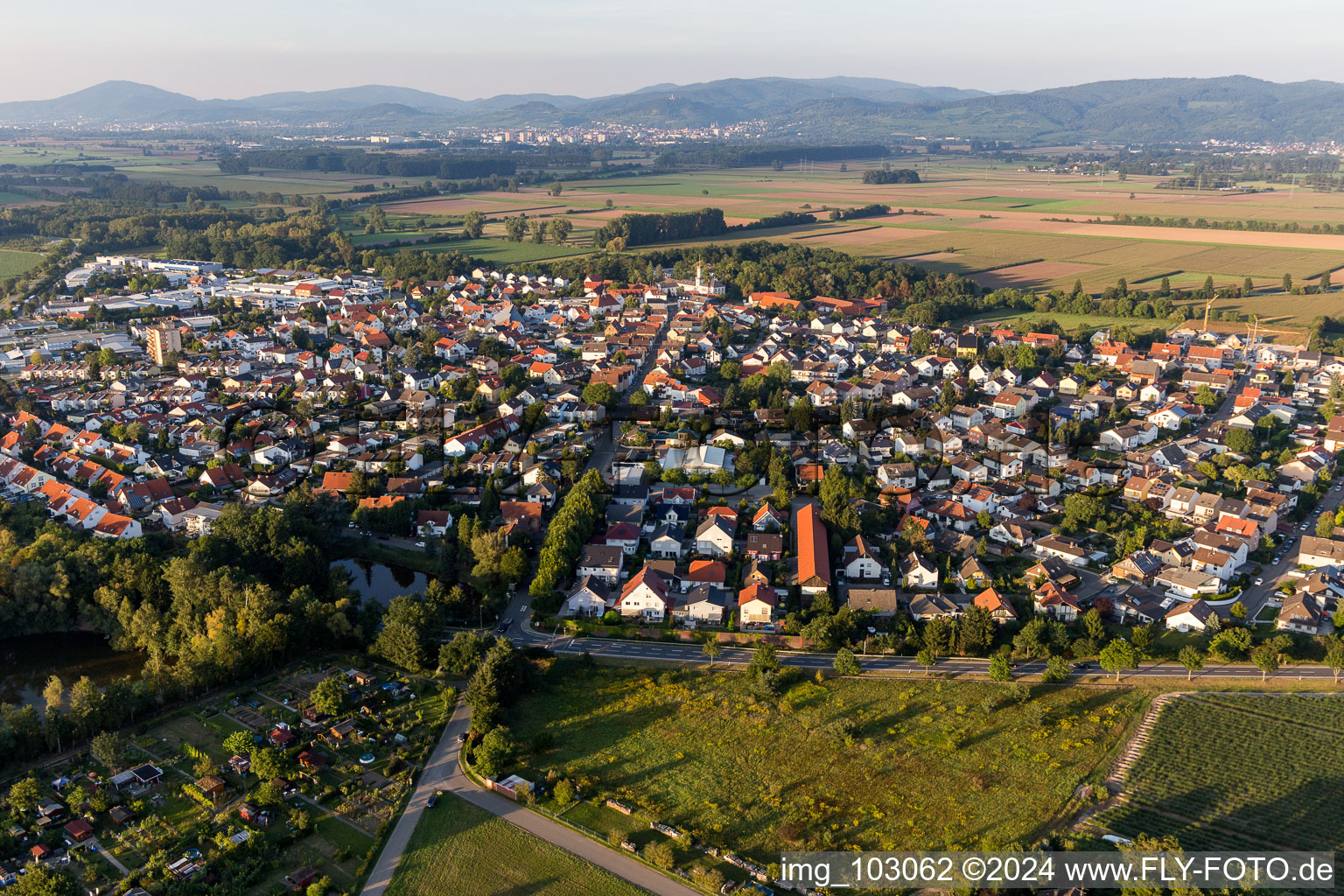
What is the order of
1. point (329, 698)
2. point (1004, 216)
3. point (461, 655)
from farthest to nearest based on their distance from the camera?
point (1004, 216), point (461, 655), point (329, 698)


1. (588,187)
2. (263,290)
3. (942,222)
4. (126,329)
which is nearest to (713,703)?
(126,329)

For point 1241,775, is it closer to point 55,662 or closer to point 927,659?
point 927,659

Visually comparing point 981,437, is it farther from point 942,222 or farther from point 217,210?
point 217,210

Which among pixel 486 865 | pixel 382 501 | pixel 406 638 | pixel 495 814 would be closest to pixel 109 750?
pixel 406 638

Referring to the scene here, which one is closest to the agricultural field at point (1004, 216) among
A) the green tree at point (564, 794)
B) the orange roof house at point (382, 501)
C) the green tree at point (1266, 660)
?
the green tree at point (1266, 660)

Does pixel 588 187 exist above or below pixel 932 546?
above


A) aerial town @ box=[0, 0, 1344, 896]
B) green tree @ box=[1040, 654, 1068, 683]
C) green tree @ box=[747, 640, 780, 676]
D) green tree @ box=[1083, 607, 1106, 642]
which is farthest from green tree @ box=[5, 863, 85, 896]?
green tree @ box=[1083, 607, 1106, 642]
